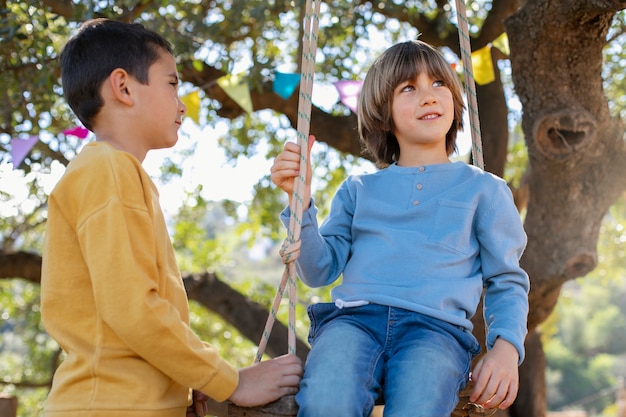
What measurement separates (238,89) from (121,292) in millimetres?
2351

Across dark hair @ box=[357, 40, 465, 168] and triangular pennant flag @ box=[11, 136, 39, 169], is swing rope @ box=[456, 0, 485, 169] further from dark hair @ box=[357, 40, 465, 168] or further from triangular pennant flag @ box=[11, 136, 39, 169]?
triangular pennant flag @ box=[11, 136, 39, 169]

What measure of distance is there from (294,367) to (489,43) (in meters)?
2.92

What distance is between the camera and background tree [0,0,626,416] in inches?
119

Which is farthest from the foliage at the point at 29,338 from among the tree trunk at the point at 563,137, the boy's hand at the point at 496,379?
the boy's hand at the point at 496,379

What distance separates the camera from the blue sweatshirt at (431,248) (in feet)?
5.72

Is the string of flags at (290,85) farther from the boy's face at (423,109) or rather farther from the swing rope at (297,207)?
the swing rope at (297,207)

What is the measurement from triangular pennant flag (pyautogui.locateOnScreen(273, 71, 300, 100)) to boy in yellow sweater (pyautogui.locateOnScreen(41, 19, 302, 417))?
1.99m

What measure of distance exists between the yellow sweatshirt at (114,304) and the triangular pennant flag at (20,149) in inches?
77.9

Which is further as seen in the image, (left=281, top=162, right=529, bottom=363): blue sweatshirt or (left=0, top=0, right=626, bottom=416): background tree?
(left=0, top=0, right=626, bottom=416): background tree

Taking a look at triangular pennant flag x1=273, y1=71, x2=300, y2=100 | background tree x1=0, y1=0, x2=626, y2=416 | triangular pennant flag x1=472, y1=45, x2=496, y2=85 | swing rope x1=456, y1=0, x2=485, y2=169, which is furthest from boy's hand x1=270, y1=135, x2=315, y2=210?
triangular pennant flag x1=472, y1=45, x2=496, y2=85

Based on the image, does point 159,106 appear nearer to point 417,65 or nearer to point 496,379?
point 417,65

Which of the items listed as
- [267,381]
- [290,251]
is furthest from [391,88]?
[267,381]

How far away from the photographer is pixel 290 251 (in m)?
1.72

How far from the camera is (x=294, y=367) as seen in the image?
1.64 metres
